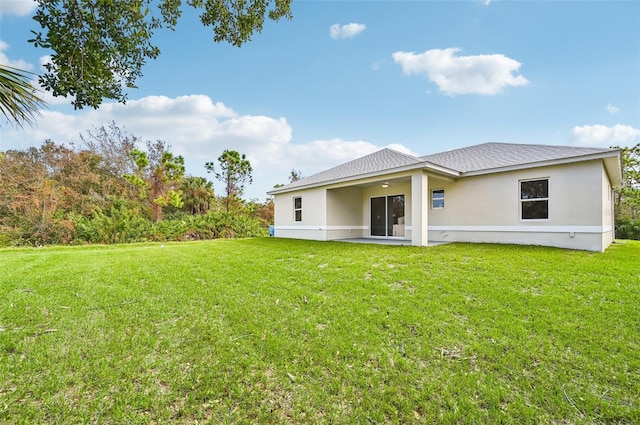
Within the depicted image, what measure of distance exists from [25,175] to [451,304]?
20.8 m

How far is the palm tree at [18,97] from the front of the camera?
2.76 meters

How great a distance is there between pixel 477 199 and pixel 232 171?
16.6 metres

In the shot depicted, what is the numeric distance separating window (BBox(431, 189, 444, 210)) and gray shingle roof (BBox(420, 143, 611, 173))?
1107 mm

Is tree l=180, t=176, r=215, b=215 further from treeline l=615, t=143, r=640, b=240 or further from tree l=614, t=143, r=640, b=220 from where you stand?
tree l=614, t=143, r=640, b=220

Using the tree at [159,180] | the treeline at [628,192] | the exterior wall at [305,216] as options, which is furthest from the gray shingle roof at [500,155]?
the tree at [159,180]

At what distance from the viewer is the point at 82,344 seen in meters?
3.58

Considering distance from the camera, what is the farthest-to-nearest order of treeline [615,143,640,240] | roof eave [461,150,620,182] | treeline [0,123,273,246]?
treeline [615,143,640,240] < treeline [0,123,273,246] < roof eave [461,150,620,182]

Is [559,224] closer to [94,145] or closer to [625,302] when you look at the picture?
[625,302]

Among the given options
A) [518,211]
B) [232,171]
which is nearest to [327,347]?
[518,211]

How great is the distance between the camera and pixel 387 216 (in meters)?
13.7

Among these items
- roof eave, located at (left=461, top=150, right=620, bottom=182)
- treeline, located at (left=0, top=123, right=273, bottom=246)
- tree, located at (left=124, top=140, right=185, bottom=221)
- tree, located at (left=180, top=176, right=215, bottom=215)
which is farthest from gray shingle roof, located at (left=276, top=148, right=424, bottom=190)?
tree, located at (left=180, top=176, right=215, bottom=215)

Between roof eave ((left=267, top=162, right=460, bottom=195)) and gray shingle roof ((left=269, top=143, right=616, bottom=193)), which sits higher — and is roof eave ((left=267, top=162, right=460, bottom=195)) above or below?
below

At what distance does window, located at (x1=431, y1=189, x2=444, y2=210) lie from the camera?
1199cm

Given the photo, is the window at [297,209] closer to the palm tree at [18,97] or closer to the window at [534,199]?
the window at [534,199]
